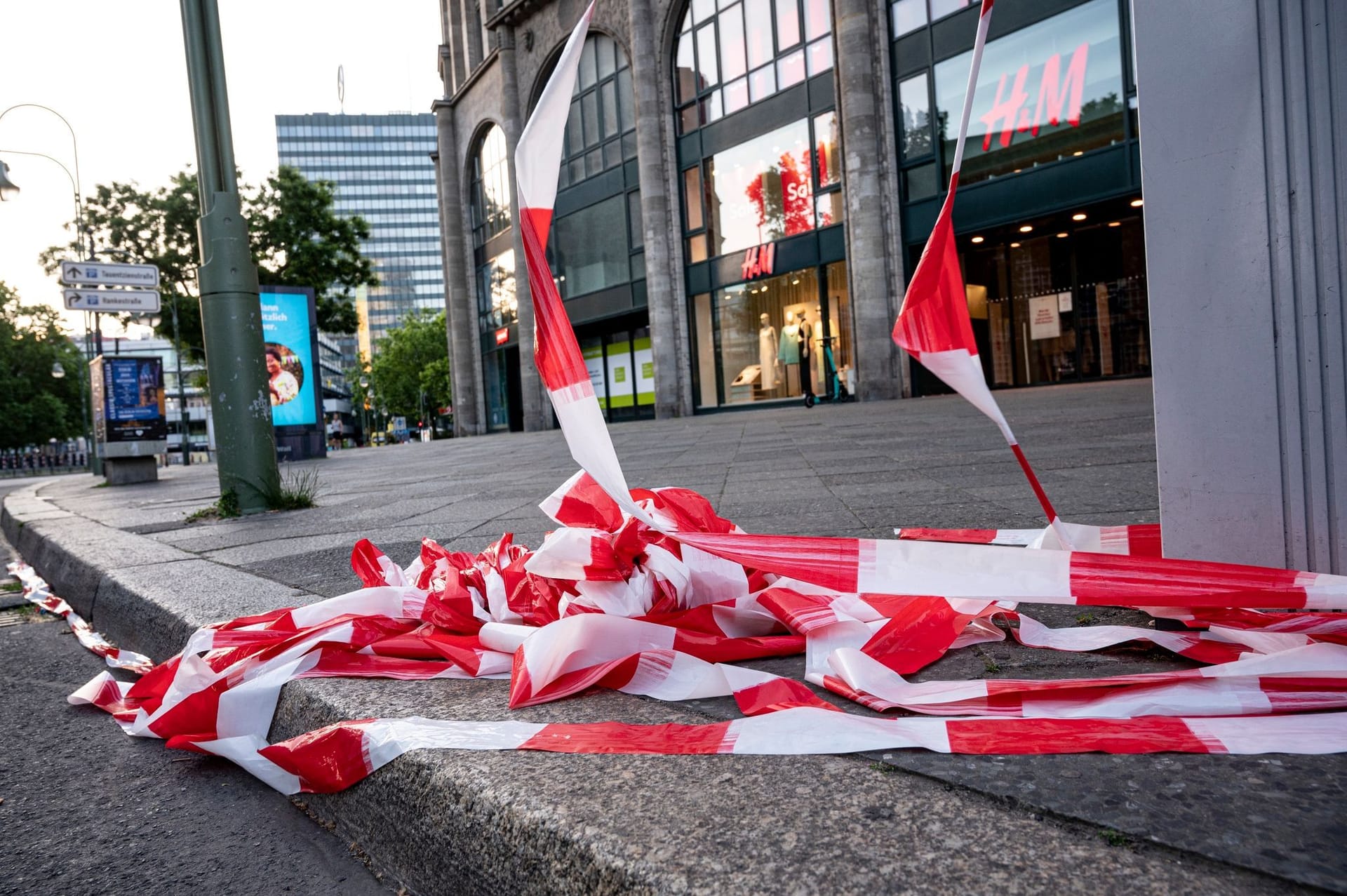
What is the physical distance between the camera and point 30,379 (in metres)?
52.7

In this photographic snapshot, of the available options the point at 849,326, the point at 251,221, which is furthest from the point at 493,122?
the point at 849,326

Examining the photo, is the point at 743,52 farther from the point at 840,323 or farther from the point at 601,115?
the point at 840,323

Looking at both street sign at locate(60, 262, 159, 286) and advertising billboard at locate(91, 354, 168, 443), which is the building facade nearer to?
advertising billboard at locate(91, 354, 168, 443)

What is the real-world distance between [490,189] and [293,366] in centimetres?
1545

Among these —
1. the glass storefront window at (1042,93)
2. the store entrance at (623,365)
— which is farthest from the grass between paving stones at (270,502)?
the store entrance at (623,365)

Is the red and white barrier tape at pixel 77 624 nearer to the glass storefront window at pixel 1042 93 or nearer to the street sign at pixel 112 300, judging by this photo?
the street sign at pixel 112 300

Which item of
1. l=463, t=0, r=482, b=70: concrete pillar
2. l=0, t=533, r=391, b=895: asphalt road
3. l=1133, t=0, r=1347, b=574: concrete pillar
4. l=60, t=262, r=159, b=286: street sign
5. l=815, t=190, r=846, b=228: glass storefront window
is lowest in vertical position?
l=0, t=533, r=391, b=895: asphalt road

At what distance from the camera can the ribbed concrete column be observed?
31844mm

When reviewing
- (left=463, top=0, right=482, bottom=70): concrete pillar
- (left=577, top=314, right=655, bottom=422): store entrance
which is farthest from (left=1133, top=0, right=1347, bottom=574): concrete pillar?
(left=463, top=0, right=482, bottom=70): concrete pillar

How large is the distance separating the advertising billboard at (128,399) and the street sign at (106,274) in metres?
1.81

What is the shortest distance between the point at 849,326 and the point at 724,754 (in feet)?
62.6

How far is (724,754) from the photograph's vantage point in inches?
48.9

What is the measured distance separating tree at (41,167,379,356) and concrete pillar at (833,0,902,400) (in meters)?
15.6

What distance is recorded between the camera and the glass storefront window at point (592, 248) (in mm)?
24641
